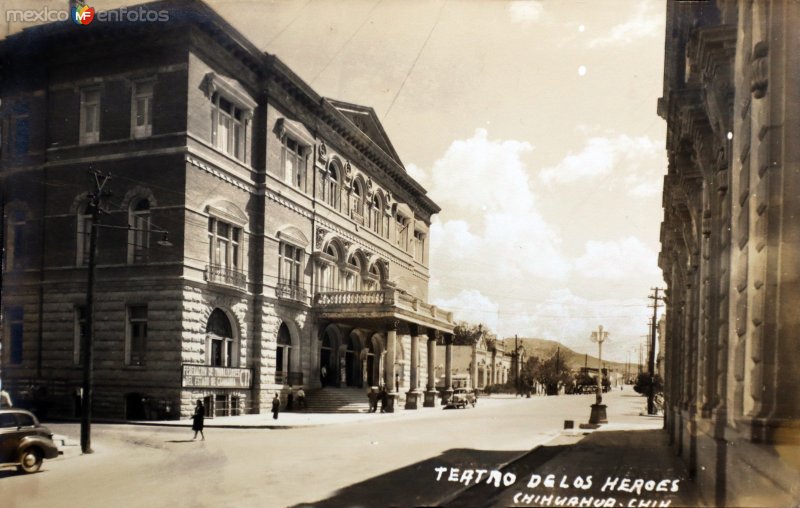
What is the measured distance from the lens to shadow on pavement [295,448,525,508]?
12047 millimetres

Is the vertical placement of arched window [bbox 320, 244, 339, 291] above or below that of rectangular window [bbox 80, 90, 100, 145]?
below

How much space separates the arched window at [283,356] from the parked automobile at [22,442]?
72.8 feet

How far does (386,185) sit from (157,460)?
37.5m

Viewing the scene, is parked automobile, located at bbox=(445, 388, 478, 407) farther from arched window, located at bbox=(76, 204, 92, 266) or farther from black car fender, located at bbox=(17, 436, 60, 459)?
black car fender, located at bbox=(17, 436, 60, 459)

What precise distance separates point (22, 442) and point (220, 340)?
18151 mm

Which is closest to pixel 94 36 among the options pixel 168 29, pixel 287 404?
pixel 168 29

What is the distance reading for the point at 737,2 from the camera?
9102 mm

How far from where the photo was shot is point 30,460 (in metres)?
15.4

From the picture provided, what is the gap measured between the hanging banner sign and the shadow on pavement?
48.1ft

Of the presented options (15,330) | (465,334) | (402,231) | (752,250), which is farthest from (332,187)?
(465,334)

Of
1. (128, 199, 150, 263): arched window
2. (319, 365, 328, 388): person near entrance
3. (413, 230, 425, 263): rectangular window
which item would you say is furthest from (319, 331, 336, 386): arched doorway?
(128, 199, 150, 263): arched window

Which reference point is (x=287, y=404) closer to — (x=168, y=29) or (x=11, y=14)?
(x=168, y=29)

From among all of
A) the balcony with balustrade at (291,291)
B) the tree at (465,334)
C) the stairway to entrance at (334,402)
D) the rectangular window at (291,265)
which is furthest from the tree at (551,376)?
the rectangular window at (291,265)

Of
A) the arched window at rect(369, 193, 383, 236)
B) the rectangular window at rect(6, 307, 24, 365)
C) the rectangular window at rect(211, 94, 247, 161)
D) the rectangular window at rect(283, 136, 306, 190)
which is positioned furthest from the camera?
the arched window at rect(369, 193, 383, 236)
